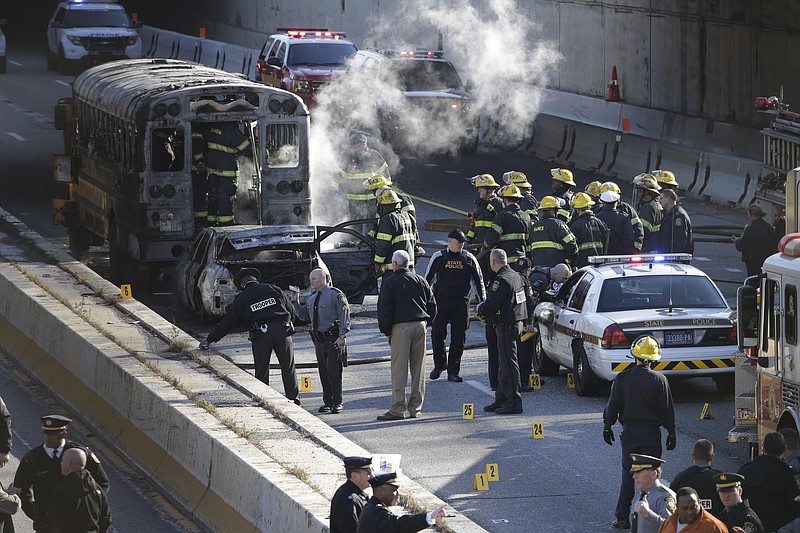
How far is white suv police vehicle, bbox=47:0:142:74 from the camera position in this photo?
47.9 meters

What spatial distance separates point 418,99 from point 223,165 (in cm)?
1257

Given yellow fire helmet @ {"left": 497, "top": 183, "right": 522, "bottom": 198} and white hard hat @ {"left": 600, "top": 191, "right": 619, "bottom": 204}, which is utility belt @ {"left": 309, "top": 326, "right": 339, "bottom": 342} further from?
white hard hat @ {"left": 600, "top": 191, "right": 619, "bottom": 204}

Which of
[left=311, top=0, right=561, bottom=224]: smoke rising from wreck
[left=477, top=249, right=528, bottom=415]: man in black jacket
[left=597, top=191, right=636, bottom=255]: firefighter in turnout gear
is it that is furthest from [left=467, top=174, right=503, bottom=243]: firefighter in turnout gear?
[left=311, top=0, right=561, bottom=224]: smoke rising from wreck

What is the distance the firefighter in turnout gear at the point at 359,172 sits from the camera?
2377 cm

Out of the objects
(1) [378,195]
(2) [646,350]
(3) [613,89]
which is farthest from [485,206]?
(3) [613,89]

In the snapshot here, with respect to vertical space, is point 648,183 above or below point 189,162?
below

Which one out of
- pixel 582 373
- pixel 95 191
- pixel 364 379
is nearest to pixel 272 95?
pixel 95 191

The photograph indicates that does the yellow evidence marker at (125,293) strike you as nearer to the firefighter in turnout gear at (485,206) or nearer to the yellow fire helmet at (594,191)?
the firefighter in turnout gear at (485,206)

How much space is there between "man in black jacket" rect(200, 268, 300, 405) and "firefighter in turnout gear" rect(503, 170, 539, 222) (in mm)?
5022

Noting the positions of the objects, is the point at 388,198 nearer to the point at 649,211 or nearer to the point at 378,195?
the point at 378,195

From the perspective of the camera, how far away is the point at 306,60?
3762cm

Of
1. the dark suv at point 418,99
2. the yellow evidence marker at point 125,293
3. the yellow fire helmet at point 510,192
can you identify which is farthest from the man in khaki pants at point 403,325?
the dark suv at point 418,99

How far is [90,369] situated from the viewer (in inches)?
673

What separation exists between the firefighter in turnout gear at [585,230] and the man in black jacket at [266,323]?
462cm
